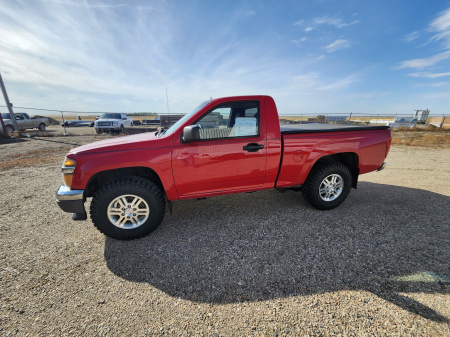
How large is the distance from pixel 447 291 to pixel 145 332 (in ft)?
8.94

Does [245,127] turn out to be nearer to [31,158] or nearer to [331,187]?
[331,187]

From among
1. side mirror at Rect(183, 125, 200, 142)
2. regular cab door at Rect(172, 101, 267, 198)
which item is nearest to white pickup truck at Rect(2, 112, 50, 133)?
regular cab door at Rect(172, 101, 267, 198)

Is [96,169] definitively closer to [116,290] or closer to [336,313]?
[116,290]

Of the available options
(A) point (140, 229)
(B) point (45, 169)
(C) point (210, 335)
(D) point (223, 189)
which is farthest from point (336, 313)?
(B) point (45, 169)

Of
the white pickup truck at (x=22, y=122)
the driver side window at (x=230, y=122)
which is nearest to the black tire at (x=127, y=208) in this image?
the driver side window at (x=230, y=122)

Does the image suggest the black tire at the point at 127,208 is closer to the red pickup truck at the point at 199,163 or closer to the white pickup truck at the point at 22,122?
the red pickup truck at the point at 199,163

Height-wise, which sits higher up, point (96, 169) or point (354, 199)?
point (96, 169)

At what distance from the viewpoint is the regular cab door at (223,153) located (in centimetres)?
269

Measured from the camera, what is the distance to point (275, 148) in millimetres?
2920

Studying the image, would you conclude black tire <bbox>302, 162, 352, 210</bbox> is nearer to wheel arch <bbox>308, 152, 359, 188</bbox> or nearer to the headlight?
wheel arch <bbox>308, 152, 359, 188</bbox>

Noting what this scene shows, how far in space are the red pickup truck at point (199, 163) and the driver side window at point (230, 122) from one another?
0.01 metres

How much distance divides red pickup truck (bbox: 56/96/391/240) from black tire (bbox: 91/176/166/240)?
12mm

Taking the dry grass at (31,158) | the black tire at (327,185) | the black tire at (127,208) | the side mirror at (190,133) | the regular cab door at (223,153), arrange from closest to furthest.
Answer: the side mirror at (190,133) → the black tire at (127,208) → the regular cab door at (223,153) → the black tire at (327,185) → the dry grass at (31,158)

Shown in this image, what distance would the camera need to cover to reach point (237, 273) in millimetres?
2145
